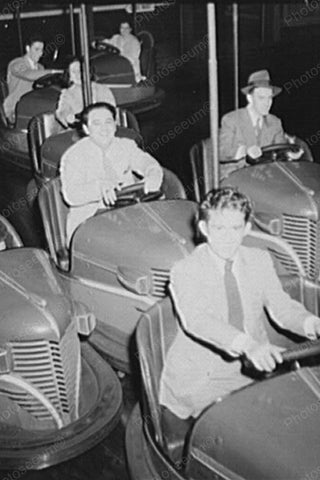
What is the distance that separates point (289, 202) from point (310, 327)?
3.17ft

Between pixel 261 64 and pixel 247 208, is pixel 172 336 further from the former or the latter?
pixel 261 64

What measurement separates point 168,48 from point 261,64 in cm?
179

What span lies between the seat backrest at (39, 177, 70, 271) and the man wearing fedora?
2.11 feet

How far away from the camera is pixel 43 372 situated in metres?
1.86

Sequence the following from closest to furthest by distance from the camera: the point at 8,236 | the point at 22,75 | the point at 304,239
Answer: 1. the point at 8,236
2. the point at 304,239
3. the point at 22,75

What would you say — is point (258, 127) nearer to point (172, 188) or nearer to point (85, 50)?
point (172, 188)

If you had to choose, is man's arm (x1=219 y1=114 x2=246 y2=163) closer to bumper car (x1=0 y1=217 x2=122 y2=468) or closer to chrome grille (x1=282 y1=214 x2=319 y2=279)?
chrome grille (x1=282 y1=214 x2=319 y2=279)

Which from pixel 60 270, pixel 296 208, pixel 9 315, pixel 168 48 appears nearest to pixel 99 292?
pixel 60 270

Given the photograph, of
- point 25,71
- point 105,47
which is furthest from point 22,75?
point 105,47

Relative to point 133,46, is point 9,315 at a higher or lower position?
higher

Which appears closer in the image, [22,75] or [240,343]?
[240,343]

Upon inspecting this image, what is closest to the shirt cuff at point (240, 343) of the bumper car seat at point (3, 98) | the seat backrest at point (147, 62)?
the bumper car seat at point (3, 98)

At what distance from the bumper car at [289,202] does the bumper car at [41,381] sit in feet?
2.35

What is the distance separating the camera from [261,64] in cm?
800
